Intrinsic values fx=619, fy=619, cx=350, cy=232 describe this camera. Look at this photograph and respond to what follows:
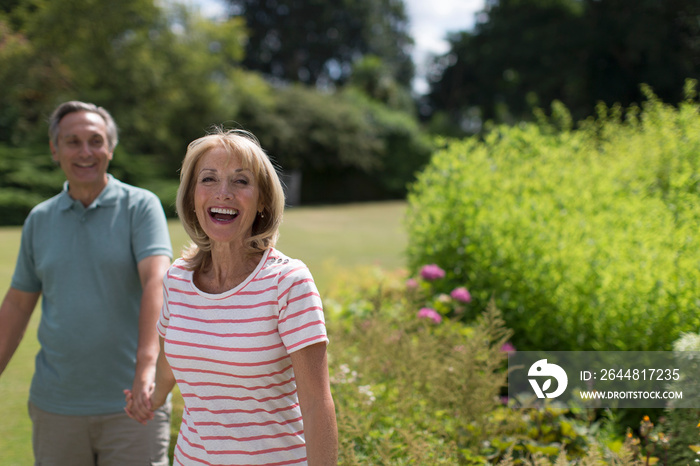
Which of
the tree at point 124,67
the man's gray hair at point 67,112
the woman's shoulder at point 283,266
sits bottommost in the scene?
the woman's shoulder at point 283,266

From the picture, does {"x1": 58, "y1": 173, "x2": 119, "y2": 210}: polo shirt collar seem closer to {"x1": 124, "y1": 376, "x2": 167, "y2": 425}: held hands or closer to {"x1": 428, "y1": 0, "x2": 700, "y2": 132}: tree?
{"x1": 124, "y1": 376, "x2": 167, "y2": 425}: held hands

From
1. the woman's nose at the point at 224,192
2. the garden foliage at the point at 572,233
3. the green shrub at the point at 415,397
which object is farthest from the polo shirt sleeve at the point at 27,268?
the garden foliage at the point at 572,233

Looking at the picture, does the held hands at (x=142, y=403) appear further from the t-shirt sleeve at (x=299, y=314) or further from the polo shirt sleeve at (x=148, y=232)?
the t-shirt sleeve at (x=299, y=314)

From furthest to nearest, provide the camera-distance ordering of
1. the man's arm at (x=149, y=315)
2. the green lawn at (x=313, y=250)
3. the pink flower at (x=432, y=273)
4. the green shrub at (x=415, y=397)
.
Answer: the pink flower at (x=432, y=273) → the green lawn at (x=313, y=250) → the green shrub at (x=415, y=397) → the man's arm at (x=149, y=315)

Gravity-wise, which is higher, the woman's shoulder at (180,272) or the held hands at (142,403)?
the woman's shoulder at (180,272)

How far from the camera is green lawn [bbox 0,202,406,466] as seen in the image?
4.43m

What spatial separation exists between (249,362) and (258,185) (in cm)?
48

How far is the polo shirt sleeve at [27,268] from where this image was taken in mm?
2457

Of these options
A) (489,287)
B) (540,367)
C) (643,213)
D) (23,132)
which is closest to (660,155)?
(643,213)

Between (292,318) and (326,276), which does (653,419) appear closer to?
(292,318)

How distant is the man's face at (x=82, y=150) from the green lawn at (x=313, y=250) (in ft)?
3.73

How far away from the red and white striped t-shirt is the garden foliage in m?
2.82

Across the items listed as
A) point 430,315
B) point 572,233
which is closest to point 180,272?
point 430,315

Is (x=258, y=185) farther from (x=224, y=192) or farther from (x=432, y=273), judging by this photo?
(x=432, y=273)
